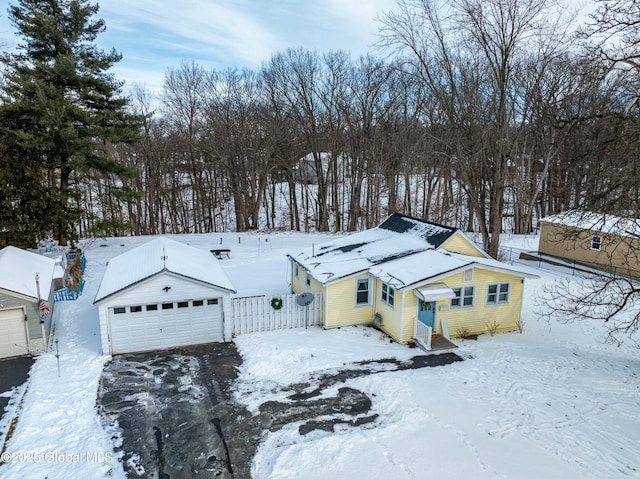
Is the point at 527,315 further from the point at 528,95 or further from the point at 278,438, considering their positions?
the point at 278,438

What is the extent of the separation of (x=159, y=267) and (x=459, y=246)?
10.5 metres

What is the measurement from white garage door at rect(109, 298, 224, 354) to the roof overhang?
6.30 m

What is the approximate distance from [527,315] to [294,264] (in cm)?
953

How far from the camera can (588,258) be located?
23469 mm

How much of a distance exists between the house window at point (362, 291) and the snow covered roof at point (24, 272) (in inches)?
390

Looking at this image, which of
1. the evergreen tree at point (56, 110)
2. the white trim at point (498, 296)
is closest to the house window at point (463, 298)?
the white trim at point (498, 296)

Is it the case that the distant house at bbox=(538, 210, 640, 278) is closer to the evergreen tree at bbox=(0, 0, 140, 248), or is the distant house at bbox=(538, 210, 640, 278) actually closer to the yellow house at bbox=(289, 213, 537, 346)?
the yellow house at bbox=(289, 213, 537, 346)

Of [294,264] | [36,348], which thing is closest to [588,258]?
[294,264]

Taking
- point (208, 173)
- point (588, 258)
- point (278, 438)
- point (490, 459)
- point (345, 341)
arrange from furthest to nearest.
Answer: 1. point (208, 173)
2. point (588, 258)
3. point (345, 341)
4. point (278, 438)
5. point (490, 459)

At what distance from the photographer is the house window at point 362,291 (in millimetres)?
14693

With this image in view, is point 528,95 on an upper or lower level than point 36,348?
upper

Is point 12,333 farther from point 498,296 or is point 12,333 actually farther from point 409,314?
point 498,296

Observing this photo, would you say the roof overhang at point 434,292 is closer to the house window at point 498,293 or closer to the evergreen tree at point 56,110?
the house window at point 498,293

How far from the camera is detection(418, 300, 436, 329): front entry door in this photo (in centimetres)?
1352
